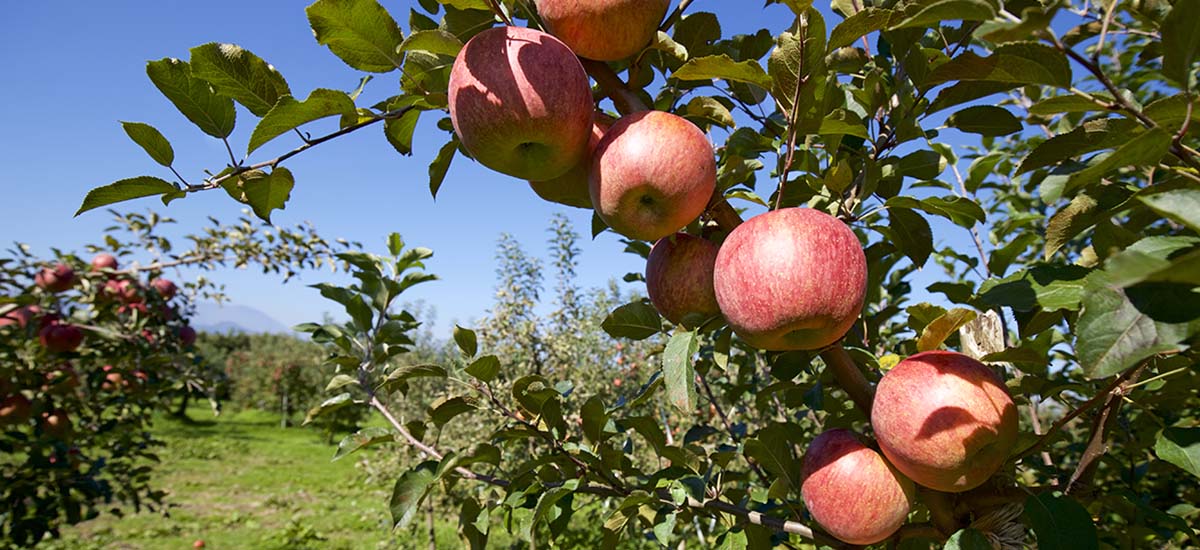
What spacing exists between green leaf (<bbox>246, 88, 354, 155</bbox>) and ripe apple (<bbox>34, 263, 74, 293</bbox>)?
3.73 metres

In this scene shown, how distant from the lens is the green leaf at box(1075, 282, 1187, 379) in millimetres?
657

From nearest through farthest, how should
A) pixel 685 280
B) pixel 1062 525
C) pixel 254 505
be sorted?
pixel 1062 525 → pixel 685 280 → pixel 254 505

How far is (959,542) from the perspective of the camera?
1.02 metres

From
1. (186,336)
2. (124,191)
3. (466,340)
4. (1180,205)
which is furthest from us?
(186,336)

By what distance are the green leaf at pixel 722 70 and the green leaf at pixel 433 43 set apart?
1.21 ft

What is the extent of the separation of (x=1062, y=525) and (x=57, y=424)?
459 centimetres

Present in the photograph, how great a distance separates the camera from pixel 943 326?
1086 millimetres

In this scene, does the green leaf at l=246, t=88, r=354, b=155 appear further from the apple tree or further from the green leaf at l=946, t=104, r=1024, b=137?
the green leaf at l=946, t=104, r=1024, b=137

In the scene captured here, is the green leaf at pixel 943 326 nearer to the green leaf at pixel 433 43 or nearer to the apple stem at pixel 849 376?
the apple stem at pixel 849 376

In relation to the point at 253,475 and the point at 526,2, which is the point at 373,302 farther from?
the point at 253,475

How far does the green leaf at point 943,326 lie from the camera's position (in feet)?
3.43

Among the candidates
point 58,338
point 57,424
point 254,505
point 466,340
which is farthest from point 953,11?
point 254,505

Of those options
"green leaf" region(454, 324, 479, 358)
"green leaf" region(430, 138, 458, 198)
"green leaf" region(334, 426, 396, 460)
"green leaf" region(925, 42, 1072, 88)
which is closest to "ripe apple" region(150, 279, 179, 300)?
"green leaf" region(334, 426, 396, 460)

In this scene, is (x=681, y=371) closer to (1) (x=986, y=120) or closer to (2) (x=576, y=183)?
(2) (x=576, y=183)
